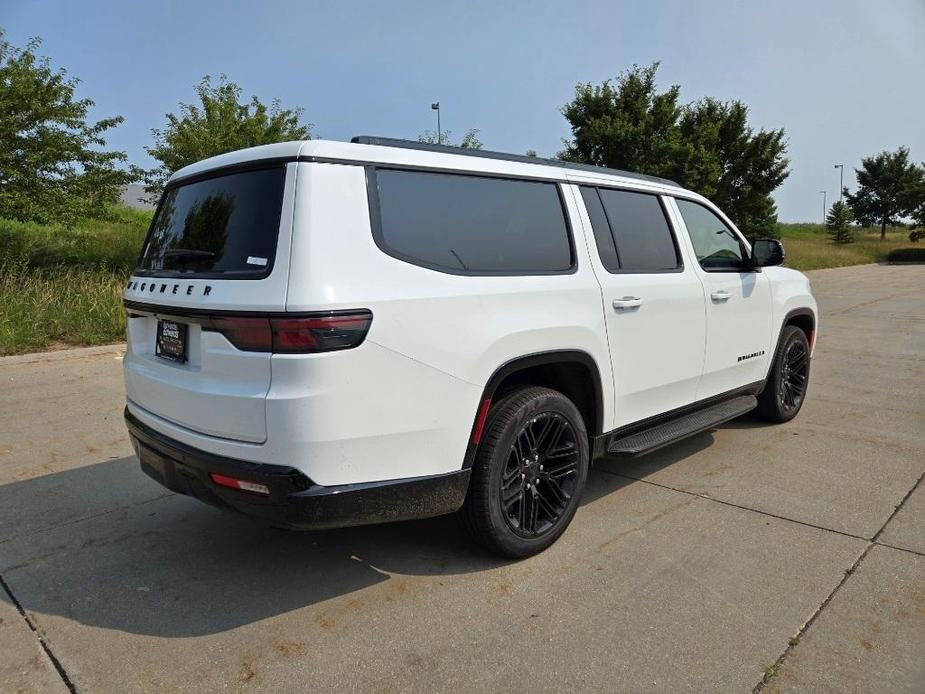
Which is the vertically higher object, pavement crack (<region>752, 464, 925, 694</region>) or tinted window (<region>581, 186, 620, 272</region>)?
tinted window (<region>581, 186, 620, 272</region>)

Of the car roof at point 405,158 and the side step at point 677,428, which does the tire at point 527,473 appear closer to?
the side step at point 677,428

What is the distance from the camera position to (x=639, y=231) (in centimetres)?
379

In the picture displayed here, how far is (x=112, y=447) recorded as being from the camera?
15.9 feet

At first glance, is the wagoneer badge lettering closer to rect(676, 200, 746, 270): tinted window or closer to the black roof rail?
the black roof rail

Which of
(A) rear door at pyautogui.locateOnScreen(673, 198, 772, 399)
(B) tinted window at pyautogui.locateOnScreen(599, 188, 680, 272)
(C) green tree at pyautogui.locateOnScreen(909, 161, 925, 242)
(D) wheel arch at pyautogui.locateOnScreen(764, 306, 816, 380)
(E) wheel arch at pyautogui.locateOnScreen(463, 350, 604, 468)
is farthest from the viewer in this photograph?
(C) green tree at pyautogui.locateOnScreen(909, 161, 925, 242)

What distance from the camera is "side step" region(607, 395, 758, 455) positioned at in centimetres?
351

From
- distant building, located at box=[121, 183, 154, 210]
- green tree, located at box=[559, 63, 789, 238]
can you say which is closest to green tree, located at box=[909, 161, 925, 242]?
green tree, located at box=[559, 63, 789, 238]

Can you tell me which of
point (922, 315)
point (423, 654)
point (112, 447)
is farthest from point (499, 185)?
point (922, 315)

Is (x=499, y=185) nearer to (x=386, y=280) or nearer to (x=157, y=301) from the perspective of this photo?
(x=386, y=280)

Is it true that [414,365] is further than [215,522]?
No

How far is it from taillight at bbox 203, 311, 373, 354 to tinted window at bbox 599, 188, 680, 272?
5.74 feet

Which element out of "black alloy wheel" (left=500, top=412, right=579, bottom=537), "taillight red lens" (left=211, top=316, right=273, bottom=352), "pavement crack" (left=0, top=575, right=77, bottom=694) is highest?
"taillight red lens" (left=211, top=316, right=273, bottom=352)

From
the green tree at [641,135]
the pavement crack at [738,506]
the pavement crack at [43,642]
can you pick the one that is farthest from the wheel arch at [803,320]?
the green tree at [641,135]

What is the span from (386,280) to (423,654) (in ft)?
4.58
